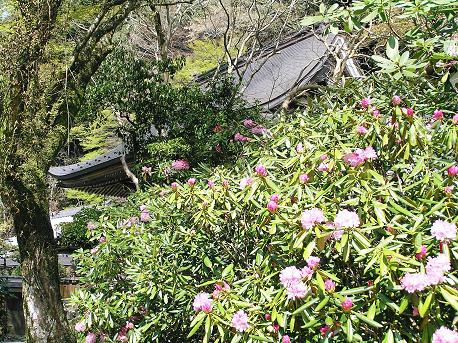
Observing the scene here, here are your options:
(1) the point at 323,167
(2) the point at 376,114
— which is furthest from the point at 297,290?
(2) the point at 376,114

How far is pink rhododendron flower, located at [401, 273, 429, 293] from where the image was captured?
1.86m

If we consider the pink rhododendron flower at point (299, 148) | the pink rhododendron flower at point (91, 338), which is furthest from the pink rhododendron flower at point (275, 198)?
the pink rhododendron flower at point (91, 338)

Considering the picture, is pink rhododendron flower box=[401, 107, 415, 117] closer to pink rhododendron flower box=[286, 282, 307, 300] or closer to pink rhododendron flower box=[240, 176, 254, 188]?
pink rhododendron flower box=[240, 176, 254, 188]

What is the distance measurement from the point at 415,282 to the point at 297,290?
1.54 ft

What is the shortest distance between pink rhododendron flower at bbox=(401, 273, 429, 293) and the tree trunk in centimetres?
395

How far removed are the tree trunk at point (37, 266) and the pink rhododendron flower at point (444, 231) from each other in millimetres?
4031

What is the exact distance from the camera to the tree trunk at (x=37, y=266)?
483cm

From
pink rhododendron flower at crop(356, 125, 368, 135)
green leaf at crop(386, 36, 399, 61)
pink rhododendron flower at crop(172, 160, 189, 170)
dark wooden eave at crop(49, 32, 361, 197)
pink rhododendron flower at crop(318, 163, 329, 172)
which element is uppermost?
green leaf at crop(386, 36, 399, 61)

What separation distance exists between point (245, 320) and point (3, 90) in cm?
391

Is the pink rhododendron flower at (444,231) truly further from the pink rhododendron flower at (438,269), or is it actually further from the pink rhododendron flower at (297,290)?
the pink rhododendron flower at (297,290)

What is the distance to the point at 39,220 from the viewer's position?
5.04 m

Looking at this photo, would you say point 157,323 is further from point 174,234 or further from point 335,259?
point 335,259

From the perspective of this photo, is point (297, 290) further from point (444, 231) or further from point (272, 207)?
point (444, 231)

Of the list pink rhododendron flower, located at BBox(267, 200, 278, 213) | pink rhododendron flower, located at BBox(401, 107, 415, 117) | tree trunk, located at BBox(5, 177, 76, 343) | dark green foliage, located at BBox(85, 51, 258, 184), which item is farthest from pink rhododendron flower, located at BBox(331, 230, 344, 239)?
dark green foliage, located at BBox(85, 51, 258, 184)
